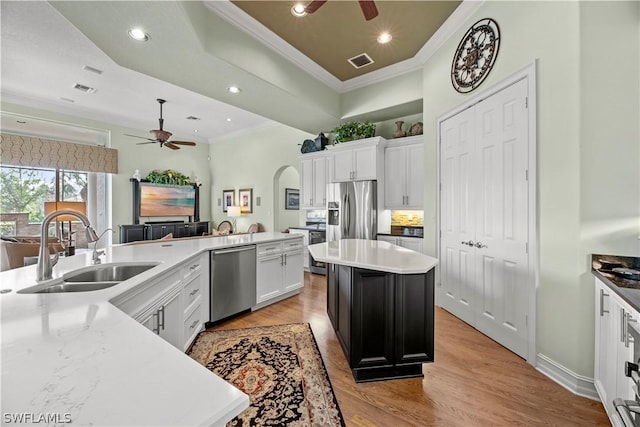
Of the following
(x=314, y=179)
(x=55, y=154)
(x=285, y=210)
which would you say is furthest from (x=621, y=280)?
(x=55, y=154)

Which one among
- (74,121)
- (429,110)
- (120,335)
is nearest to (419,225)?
(429,110)

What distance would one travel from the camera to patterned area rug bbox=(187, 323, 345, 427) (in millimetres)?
1652

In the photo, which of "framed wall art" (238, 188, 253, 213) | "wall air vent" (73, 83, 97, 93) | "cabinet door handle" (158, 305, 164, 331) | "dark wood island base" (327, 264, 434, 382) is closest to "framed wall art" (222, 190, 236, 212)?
"framed wall art" (238, 188, 253, 213)

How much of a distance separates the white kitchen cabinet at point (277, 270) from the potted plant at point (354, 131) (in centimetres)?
211

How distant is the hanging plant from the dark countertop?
8.22 metres

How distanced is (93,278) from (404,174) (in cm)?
404

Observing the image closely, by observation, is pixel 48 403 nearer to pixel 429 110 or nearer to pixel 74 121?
pixel 429 110

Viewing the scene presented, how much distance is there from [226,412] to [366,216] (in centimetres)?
412

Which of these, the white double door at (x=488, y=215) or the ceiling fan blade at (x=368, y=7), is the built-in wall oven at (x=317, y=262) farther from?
the ceiling fan blade at (x=368, y=7)

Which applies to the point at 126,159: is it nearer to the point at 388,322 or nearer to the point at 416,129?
the point at 416,129

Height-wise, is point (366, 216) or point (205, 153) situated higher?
point (205, 153)

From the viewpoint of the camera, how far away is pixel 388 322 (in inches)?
78.9

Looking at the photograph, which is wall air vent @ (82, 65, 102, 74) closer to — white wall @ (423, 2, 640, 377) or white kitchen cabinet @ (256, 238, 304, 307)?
white kitchen cabinet @ (256, 238, 304, 307)

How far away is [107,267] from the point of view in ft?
6.25
